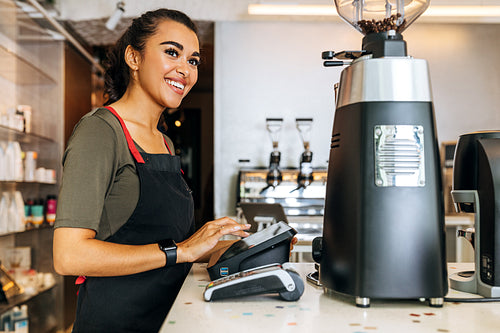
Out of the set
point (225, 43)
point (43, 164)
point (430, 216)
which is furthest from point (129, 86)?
point (225, 43)

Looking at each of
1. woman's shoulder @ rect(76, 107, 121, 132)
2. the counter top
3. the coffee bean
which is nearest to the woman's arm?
the counter top

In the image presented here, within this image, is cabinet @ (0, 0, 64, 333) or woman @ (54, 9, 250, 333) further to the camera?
cabinet @ (0, 0, 64, 333)

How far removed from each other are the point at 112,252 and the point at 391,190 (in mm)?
618

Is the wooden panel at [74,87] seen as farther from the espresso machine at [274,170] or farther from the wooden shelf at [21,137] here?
the espresso machine at [274,170]

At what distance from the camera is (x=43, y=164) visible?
12.2 ft

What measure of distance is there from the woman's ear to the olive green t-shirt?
8.0 inches

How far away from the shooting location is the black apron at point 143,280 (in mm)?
1145

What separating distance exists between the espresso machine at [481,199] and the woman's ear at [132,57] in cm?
89

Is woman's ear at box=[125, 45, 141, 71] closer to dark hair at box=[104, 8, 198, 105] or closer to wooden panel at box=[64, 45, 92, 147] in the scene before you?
dark hair at box=[104, 8, 198, 105]

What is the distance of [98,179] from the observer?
1079 mm

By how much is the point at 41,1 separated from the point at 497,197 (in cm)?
399

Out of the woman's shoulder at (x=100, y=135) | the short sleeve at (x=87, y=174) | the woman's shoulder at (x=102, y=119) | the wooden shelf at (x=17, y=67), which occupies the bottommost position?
the short sleeve at (x=87, y=174)

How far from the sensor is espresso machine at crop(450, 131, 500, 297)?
0.96 m

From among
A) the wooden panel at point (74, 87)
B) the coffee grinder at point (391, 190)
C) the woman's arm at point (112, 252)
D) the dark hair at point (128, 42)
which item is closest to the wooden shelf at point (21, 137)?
the wooden panel at point (74, 87)
